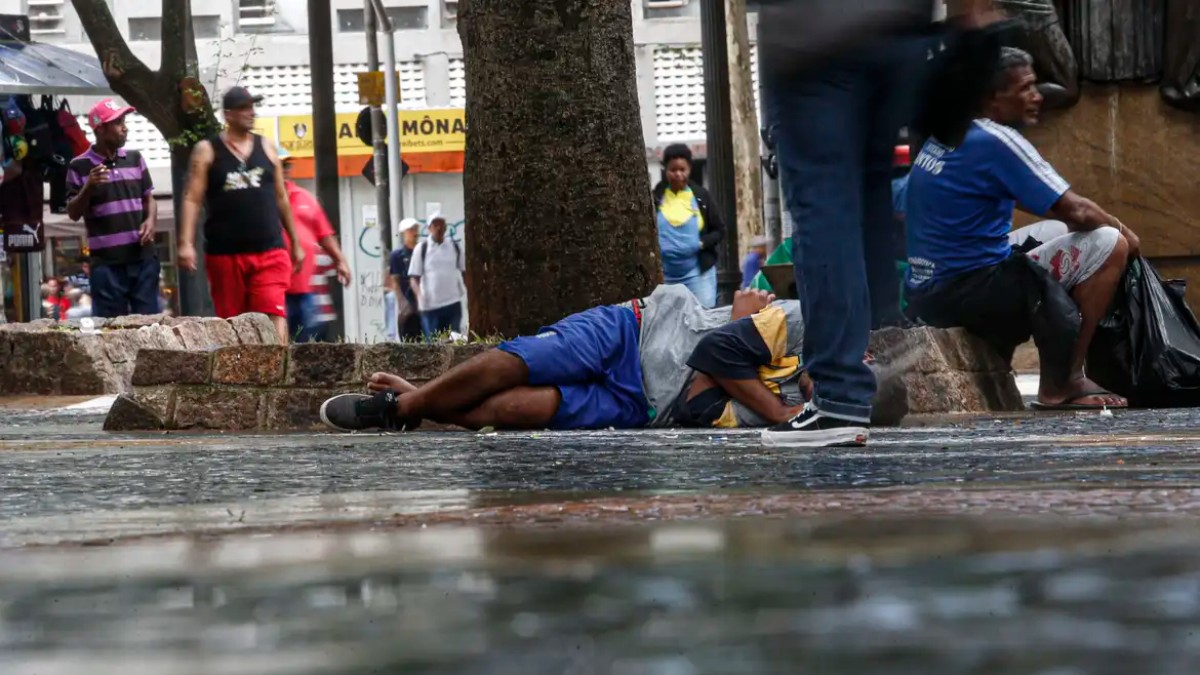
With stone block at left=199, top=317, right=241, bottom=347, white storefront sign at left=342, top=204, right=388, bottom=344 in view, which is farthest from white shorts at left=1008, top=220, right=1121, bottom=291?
white storefront sign at left=342, top=204, right=388, bottom=344

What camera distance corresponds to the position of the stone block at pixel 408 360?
292 inches

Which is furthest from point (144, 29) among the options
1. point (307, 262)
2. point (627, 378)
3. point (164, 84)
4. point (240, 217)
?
point (627, 378)

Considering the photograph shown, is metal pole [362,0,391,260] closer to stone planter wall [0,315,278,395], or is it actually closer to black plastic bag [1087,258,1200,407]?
stone planter wall [0,315,278,395]

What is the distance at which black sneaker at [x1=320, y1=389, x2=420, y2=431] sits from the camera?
680 cm

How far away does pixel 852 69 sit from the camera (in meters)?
4.71

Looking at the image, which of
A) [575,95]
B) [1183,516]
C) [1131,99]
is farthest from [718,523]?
[1131,99]

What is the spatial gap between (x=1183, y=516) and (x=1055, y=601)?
2.26ft

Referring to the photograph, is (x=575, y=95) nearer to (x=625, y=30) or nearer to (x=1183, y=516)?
(x=625, y=30)

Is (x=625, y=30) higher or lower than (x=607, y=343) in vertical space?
higher

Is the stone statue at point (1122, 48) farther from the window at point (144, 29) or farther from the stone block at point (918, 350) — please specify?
the window at point (144, 29)

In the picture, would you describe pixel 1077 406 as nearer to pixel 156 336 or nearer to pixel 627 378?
pixel 627 378

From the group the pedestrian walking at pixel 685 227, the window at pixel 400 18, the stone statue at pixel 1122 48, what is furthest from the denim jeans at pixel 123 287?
the window at pixel 400 18

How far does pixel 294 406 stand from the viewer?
7621mm

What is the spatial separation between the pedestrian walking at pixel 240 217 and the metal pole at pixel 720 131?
490cm
